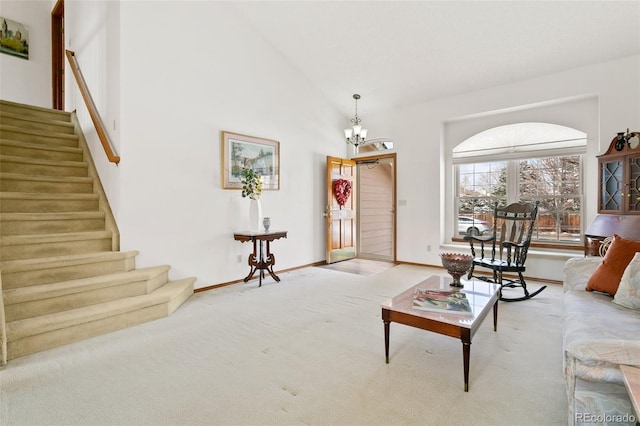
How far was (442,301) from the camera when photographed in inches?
87.5

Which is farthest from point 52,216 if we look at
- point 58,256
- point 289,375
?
point 289,375

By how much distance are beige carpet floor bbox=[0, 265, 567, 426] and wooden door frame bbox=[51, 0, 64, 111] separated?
5.04 meters

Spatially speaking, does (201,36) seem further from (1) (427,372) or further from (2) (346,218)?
(1) (427,372)

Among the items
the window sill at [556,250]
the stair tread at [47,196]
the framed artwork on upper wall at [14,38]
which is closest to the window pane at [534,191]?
the window sill at [556,250]

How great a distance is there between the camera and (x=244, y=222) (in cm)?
455

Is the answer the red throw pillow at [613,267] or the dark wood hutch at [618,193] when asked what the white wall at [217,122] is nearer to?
the dark wood hutch at [618,193]

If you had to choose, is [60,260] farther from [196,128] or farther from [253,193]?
[253,193]

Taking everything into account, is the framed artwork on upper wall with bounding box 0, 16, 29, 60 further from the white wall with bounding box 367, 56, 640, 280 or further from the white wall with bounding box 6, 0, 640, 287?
the white wall with bounding box 367, 56, 640, 280

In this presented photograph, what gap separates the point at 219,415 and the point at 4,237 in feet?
9.21

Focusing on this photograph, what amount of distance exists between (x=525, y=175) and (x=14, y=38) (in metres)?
8.61

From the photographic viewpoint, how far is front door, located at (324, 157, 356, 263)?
18.9 ft

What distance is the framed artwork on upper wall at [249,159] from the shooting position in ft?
14.2

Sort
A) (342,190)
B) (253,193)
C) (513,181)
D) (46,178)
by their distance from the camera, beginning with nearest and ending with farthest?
(46,178)
(253,193)
(513,181)
(342,190)

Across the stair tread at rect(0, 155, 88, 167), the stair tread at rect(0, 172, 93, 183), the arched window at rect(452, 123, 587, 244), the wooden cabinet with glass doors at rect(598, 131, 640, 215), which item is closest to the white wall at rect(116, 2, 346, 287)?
→ the stair tread at rect(0, 172, 93, 183)
